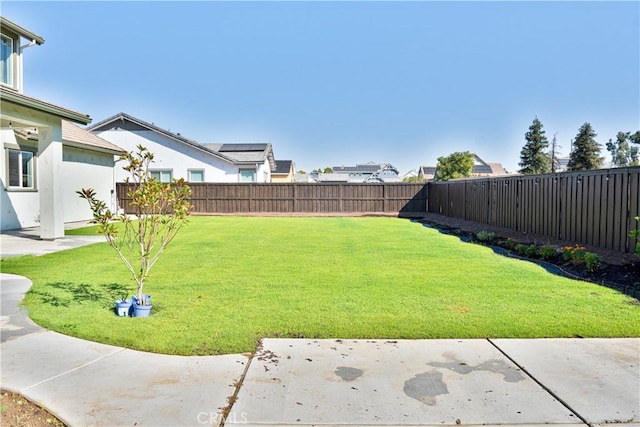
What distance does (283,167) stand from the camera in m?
43.2

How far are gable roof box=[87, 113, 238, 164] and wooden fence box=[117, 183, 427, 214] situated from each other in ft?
10.9

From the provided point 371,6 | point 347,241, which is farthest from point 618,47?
point 347,241

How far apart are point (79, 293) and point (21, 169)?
402 inches

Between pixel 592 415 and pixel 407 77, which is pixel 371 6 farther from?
pixel 592 415

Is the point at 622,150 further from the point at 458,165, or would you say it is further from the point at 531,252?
the point at 531,252

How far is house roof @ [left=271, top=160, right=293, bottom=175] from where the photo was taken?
41.8 m

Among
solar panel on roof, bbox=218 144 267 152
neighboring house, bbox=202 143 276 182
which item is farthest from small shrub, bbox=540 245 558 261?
solar panel on roof, bbox=218 144 267 152

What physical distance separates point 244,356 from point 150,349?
868mm

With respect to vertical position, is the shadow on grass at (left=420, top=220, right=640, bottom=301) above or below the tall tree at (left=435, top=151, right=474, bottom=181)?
below

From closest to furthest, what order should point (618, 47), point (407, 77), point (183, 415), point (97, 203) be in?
point (183, 415) → point (97, 203) → point (618, 47) → point (407, 77)

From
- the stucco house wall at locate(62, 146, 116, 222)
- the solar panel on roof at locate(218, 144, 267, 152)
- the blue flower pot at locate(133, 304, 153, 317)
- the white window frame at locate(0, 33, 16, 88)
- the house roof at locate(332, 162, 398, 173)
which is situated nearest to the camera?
the blue flower pot at locate(133, 304, 153, 317)

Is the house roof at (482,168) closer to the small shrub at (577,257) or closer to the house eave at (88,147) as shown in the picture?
the house eave at (88,147)

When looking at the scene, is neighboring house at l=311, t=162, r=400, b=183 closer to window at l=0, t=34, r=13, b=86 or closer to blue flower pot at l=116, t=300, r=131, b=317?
window at l=0, t=34, r=13, b=86

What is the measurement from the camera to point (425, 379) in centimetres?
310
